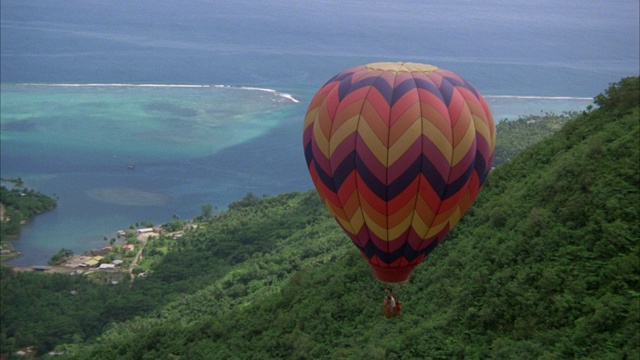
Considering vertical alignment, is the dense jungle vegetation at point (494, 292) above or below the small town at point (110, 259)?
above

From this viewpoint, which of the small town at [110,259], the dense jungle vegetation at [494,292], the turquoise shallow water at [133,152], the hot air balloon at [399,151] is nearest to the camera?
the hot air balloon at [399,151]

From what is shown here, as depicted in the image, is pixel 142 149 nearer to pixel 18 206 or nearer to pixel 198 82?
pixel 18 206

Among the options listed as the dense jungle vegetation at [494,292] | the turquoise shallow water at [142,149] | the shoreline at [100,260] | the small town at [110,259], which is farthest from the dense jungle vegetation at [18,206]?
the dense jungle vegetation at [494,292]

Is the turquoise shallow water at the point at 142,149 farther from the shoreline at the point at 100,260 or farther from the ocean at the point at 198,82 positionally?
the shoreline at the point at 100,260

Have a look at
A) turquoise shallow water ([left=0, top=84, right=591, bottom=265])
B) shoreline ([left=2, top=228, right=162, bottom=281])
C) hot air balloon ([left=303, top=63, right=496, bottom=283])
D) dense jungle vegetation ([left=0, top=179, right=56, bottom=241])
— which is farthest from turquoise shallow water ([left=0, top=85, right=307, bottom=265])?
hot air balloon ([left=303, top=63, right=496, bottom=283])

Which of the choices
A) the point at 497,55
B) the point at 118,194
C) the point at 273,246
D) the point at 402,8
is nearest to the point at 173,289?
the point at 273,246

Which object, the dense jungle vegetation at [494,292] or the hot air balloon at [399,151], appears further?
the dense jungle vegetation at [494,292]
